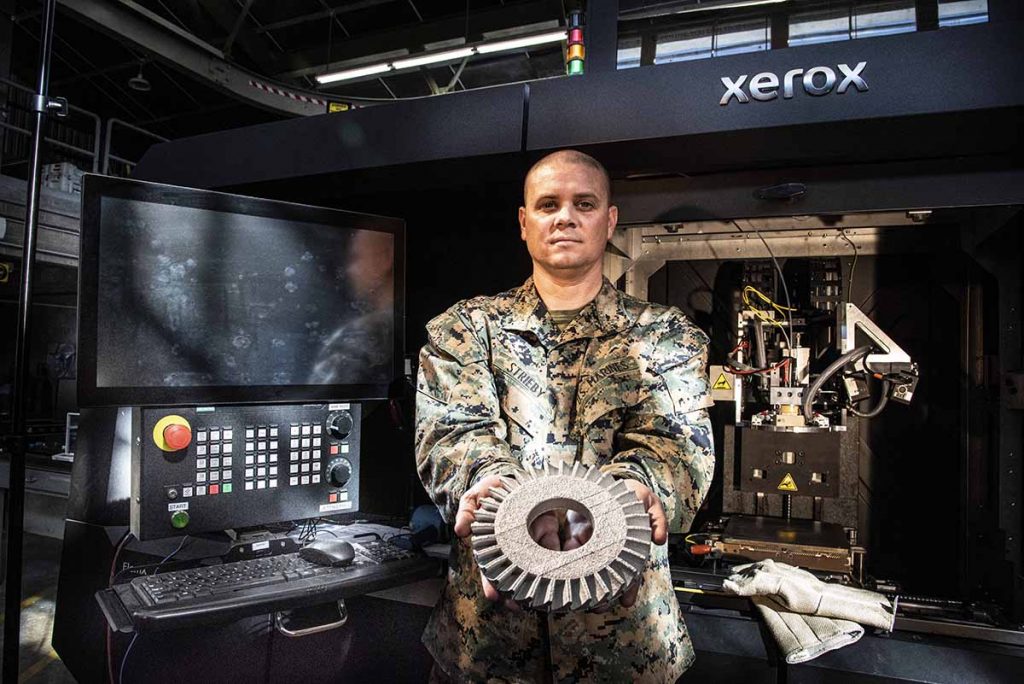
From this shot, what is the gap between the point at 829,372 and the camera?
66.6 inches

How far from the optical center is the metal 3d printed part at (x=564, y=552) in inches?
33.1

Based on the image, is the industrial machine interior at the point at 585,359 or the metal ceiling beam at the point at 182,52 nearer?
the industrial machine interior at the point at 585,359

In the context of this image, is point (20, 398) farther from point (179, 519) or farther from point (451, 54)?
point (451, 54)

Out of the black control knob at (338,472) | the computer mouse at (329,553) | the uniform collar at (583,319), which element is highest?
the uniform collar at (583,319)

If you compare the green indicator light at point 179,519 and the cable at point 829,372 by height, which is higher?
the cable at point 829,372

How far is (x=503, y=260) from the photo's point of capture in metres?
1.79

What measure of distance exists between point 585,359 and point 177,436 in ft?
2.63

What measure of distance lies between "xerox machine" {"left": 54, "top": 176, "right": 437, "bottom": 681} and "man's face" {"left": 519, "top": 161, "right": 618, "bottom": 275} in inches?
19.2

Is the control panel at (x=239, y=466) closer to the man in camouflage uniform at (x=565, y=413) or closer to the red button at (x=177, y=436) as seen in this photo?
the red button at (x=177, y=436)

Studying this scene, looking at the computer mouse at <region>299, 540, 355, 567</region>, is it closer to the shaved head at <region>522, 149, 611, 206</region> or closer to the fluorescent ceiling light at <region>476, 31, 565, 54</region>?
the shaved head at <region>522, 149, 611, 206</region>

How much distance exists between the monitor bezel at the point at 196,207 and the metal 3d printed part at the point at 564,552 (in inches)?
27.2

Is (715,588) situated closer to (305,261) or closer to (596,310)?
Result: (596,310)

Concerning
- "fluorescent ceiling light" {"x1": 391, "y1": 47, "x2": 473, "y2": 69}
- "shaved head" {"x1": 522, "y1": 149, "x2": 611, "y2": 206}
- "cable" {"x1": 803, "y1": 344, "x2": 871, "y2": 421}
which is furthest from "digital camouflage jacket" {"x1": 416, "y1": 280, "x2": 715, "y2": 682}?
"fluorescent ceiling light" {"x1": 391, "y1": 47, "x2": 473, "y2": 69}

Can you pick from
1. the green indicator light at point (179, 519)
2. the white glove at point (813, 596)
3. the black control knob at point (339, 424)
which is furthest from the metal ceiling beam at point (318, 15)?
the white glove at point (813, 596)
